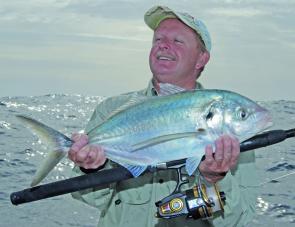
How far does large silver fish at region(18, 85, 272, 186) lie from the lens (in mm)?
3402

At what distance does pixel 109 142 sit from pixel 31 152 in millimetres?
10635

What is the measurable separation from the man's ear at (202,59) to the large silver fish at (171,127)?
1.25m

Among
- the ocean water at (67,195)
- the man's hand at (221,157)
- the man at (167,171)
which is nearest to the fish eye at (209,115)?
the man's hand at (221,157)

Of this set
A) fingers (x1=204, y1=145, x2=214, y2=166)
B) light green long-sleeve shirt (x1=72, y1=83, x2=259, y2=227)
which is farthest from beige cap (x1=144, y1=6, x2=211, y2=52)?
fingers (x1=204, y1=145, x2=214, y2=166)

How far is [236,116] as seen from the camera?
135 inches

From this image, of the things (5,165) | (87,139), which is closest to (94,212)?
(5,165)

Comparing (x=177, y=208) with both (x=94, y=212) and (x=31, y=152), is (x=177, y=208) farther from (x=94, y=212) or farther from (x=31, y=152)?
(x=31, y=152)

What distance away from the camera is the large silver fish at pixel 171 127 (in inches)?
134

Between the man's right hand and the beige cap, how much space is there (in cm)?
143

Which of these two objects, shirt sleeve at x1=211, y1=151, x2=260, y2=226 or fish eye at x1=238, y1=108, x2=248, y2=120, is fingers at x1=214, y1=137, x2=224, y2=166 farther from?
shirt sleeve at x1=211, y1=151, x2=260, y2=226

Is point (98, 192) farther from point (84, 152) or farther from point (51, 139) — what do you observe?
point (51, 139)

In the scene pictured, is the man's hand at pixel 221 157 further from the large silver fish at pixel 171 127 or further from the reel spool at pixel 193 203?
the reel spool at pixel 193 203

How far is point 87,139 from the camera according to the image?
12.1ft

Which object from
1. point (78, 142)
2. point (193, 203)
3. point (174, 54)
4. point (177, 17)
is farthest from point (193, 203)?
point (177, 17)
